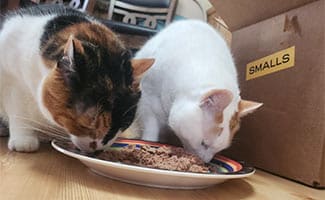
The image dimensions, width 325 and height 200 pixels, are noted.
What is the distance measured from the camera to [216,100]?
95 centimetres

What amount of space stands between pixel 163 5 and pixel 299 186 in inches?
90.5

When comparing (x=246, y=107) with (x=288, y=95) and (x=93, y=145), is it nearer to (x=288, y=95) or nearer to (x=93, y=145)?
(x=288, y=95)

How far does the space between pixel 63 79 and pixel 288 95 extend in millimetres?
640

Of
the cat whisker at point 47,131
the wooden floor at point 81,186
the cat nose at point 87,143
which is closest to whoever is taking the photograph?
the wooden floor at point 81,186

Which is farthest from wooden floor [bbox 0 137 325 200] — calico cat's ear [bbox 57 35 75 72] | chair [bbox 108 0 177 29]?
chair [bbox 108 0 177 29]

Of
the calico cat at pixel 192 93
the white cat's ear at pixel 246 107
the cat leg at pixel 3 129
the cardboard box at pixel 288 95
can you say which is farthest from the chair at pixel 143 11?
the white cat's ear at pixel 246 107

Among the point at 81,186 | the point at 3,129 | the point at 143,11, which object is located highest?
the point at 143,11

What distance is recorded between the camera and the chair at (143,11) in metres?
2.92

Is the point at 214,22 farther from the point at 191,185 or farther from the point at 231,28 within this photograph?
the point at 191,185

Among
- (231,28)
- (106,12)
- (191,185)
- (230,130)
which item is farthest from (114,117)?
(106,12)

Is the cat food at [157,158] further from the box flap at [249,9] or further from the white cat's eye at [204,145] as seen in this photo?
the box flap at [249,9]

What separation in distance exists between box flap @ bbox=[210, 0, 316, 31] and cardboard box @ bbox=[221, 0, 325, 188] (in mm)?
20

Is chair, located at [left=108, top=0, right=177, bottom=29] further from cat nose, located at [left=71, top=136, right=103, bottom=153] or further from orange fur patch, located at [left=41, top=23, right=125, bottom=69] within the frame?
cat nose, located at [left=71, top=136, right=103, bottom=153]

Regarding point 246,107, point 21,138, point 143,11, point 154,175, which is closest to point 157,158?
point 154,175
